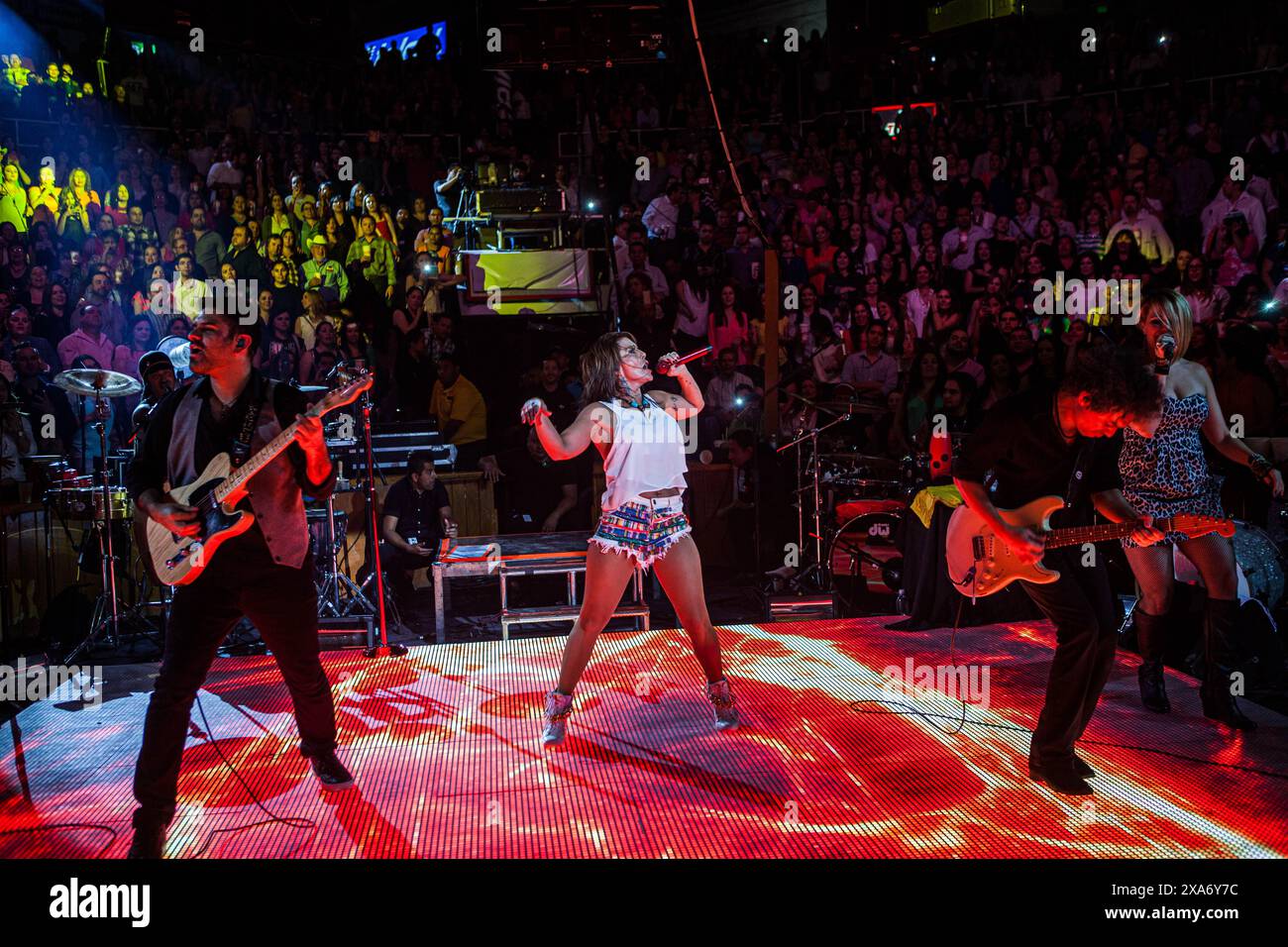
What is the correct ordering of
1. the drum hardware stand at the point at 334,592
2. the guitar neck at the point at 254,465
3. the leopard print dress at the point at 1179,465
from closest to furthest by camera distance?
the guitar neck at the point at 254,465, the leopard print dress at the point at 1179,465, the drum hardware stand at the point at 334,592

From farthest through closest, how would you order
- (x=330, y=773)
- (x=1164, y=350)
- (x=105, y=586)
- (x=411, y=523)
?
(x=411, y=523)
(x=105, y=586)
(x=1164, y=350)
(x=330, y=773)

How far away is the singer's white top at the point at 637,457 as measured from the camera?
4586 millimetres

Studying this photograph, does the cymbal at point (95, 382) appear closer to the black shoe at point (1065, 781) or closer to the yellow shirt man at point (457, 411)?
the yellow shirt man at point (457, 411)

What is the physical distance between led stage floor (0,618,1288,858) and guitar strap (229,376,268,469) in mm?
1328

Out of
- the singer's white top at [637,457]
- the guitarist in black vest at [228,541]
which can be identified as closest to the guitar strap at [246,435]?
the guitarist in black vest at [228,541]

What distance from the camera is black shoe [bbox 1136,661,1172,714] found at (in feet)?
16.0

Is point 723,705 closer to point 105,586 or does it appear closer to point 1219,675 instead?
point 1219,675

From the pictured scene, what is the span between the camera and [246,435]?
375 cm

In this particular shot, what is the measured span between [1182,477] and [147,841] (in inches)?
169

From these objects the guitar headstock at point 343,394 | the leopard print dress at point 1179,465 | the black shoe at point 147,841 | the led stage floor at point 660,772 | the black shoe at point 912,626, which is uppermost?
the guitar headstock at point 343,394

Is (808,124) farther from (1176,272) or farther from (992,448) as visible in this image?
(992,448)

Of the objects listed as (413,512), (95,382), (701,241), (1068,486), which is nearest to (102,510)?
(95,382)

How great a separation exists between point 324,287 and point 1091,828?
8.80 metres

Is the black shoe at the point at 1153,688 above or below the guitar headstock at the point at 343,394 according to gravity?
below
